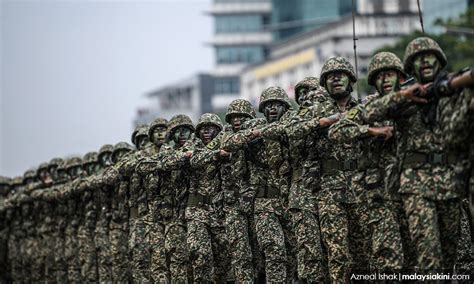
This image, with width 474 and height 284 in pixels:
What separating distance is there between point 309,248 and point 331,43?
1955 inches

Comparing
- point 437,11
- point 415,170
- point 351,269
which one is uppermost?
point 437,11

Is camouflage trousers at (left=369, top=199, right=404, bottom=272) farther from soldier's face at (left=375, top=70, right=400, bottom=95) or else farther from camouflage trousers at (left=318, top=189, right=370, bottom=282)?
soldier's face at (left=375, top=70, right=400, bottom=95)

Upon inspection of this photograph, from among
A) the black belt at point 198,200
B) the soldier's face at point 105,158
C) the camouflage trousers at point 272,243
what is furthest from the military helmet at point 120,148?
the camouflage trousers at point 272,243

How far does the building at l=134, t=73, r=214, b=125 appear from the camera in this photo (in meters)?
95.5

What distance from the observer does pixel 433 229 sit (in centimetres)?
911

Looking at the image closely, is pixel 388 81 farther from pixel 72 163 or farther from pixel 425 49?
pixel 72 163

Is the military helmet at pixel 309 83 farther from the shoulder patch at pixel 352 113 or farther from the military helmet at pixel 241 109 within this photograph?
the shoulder patch at pixel 352 113

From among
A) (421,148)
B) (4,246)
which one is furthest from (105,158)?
(421,148)

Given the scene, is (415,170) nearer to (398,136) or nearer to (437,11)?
(398,136)

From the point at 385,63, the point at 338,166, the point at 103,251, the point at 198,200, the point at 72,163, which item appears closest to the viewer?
the point at 385,63

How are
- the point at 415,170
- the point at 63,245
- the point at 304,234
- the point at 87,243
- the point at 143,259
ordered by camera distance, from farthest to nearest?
the point at 63,245, the point at 87,243, the point at 143,259, the point at 304,234, the point at 415,170

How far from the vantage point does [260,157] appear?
12250mm

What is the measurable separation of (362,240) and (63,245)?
9051 millimetres

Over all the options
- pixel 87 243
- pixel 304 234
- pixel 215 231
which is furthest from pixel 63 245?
pixel 304 234
